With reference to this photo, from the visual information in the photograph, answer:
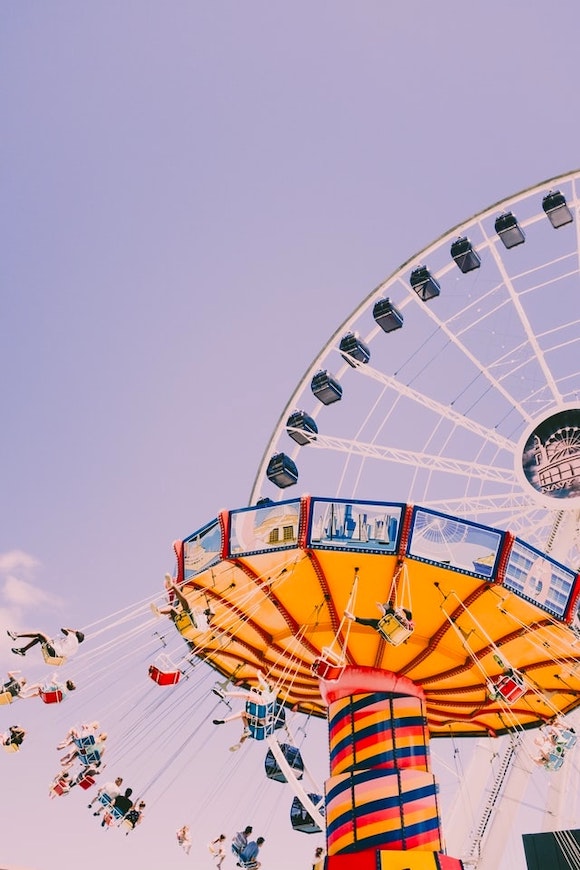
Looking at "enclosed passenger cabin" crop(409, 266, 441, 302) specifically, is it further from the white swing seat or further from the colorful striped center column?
the white swing seat

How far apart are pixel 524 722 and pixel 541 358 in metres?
8.46

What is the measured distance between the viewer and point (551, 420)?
15.3 m

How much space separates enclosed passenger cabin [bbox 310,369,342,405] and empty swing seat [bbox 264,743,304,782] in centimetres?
851

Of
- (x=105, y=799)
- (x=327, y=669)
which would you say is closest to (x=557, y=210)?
(x=327, y=669)

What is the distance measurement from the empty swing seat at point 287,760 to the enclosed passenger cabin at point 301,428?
738 cm

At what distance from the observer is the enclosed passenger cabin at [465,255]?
18.1 m

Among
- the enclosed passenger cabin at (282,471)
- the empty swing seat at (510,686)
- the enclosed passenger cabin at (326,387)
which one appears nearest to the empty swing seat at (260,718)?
the empty swing seat at (510,686)

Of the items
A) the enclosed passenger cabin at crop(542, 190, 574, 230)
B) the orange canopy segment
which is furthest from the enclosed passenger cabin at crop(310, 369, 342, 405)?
the orange canopy segment

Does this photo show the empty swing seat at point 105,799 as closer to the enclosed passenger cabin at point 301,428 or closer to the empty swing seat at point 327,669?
the empty swing seat at point 327,669

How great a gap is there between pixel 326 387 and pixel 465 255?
4.97 metres

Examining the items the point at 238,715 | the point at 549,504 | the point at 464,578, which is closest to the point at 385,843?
the point at 238,715

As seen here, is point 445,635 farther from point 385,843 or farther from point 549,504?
point 549,504

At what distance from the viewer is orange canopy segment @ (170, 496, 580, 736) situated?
9.92m

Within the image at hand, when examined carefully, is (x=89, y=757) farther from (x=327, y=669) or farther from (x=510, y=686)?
(x=510, y=686)
